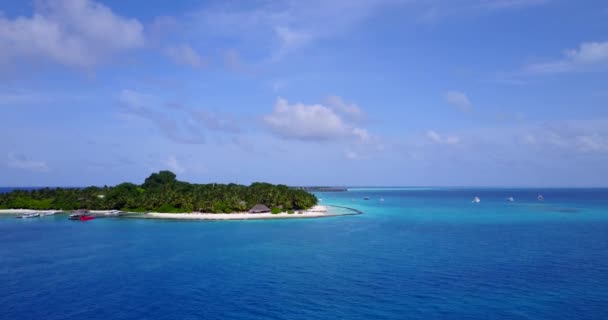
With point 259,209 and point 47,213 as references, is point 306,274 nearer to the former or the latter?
point 259,209

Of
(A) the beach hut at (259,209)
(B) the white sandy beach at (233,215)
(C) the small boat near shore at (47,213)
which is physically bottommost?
(B) the white sandy beach at (233,215)

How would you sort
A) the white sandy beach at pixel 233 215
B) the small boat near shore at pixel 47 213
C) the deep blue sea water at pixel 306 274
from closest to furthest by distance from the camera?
the deep blue sea water at pixel 306 274
the white sandy beach at pixel 233 215
the small boat near shore at pixel 47 213

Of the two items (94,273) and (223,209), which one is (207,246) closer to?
(94,273)

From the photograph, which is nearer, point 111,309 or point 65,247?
point 111,309

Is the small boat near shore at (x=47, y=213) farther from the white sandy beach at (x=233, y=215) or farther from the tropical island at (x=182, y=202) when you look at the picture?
the white sandy beach at (x=233, y=215)

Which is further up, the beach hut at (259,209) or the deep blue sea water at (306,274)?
the beach hut at (259,209)

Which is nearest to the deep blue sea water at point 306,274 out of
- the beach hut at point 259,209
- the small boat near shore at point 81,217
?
the small boat near shore at point 81,217

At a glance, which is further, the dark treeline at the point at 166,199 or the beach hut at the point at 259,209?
the dark treeline at the point at 166,199

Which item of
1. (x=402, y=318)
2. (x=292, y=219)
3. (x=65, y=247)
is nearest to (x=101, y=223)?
(x=65, y=247)
